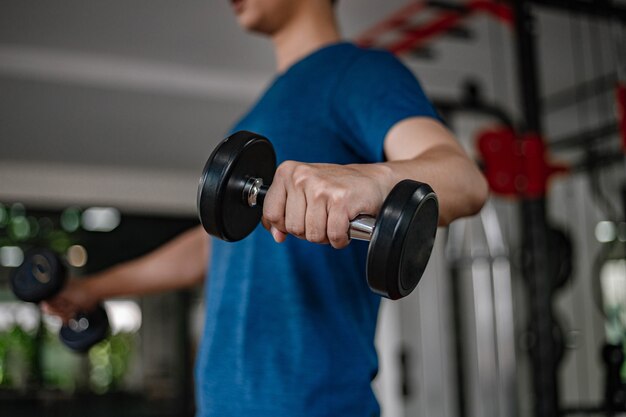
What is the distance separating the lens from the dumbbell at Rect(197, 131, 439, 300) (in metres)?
0.59

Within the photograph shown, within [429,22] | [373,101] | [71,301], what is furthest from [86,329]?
[429,22]

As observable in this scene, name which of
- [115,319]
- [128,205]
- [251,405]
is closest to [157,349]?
[115,319]

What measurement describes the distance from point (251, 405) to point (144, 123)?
14.1ft

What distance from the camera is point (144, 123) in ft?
16.4

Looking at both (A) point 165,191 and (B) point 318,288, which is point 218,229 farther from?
(A) point 165,191

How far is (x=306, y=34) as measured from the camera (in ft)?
3.77

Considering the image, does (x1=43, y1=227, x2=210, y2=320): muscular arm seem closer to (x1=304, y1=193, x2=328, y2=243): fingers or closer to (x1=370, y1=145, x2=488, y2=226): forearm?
(x1=370, y1=145, x2=488, y2=226): forearm

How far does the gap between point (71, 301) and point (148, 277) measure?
5.8 inches

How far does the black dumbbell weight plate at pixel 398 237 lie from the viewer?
59cm

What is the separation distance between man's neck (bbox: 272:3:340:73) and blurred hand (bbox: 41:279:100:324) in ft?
1.94

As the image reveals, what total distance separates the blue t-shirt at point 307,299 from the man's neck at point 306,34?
Result: 5.5 inches

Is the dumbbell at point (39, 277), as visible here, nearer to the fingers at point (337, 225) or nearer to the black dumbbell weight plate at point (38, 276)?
the black dumbbell weight plate at point (38, 276)

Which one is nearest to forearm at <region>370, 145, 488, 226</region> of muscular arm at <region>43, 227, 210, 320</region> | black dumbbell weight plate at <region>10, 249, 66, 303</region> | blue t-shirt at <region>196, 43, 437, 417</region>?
blue t-shirt at <region>196, 43, 437, 417</region>

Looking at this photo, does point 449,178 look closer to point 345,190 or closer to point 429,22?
point 345,190
